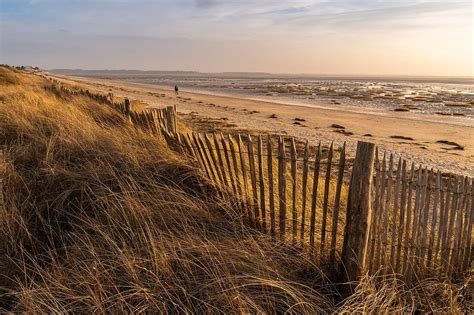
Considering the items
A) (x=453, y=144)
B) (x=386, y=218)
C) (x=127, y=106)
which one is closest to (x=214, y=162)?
(x=386, y=218)

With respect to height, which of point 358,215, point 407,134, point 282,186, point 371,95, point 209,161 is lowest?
point 407,134

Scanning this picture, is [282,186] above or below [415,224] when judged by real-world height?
above

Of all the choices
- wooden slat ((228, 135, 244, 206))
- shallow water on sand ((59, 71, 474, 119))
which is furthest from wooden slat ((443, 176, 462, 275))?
shallow water on sand ((59, 71, 474, 119))

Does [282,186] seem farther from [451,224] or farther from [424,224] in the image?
[451,224]

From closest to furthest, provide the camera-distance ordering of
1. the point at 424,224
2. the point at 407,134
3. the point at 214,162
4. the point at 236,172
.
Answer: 1. the point at 424,224
2. the point at 236,172
3. the point at 214,162
4. the point at 407,134

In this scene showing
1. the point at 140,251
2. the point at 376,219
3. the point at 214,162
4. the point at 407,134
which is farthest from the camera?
the point at 407,134

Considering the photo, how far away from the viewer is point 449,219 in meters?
3.55

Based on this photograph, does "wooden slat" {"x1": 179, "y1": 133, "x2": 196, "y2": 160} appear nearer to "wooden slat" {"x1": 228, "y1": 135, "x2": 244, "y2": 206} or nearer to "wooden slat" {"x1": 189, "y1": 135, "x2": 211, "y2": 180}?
"wooden slat" {"x1": 189, "y1": 135, "x2": 211, "y2": 180}

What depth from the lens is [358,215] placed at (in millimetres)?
3086

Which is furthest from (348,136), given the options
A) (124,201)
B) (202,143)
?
(124,201)

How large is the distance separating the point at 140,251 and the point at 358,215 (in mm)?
1730

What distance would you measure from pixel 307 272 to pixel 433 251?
1.22 metres

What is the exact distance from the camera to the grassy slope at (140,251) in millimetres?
2561

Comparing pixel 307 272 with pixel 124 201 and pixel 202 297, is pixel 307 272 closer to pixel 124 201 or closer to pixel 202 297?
pixel 202 297
